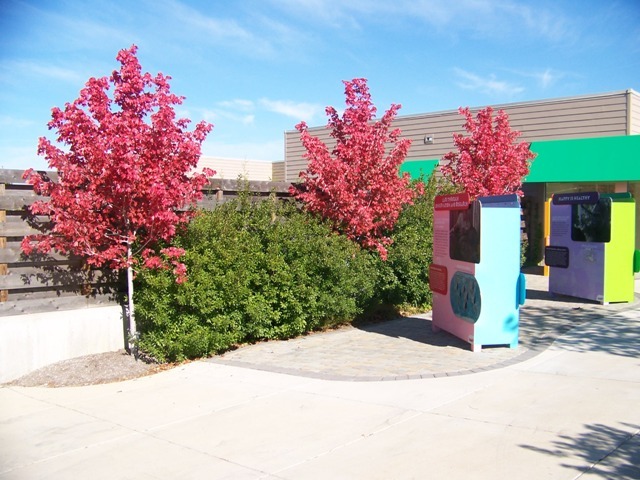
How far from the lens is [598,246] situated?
11477mm

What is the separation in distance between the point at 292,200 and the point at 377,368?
3.83 metres

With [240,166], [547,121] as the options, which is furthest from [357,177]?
[240,166]

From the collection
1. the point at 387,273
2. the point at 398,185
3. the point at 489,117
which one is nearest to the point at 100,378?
the point at 387,273

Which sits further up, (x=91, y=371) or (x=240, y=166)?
(x=240, y=166)

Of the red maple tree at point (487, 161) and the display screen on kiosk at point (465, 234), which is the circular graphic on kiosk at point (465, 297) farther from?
the red maple tree at point (487, 161)

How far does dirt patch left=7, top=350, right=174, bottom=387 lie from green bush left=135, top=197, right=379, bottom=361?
10.1 inches

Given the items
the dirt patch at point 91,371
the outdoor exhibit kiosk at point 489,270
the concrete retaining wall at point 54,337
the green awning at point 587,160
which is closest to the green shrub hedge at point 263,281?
the dirt patch at point 91,371

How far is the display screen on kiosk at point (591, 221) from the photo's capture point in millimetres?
11297

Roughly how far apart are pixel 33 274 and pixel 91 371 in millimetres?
→ 1428

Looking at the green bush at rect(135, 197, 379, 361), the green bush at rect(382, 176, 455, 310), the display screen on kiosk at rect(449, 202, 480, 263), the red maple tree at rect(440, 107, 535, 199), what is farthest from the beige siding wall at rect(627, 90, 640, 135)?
the display screen on kiosk at rect(449, 202, 480, 263)

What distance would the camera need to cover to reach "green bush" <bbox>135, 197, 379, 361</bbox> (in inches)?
312

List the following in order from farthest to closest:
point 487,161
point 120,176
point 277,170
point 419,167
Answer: point 277,170
point 419,167
point 487,161
point 120,176

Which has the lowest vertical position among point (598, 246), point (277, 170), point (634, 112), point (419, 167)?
point (598, 246)

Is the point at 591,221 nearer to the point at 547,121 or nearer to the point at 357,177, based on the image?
the point at 357,177
